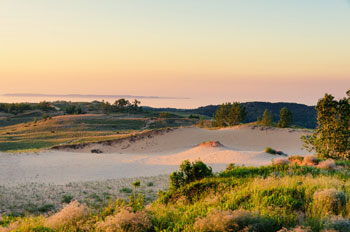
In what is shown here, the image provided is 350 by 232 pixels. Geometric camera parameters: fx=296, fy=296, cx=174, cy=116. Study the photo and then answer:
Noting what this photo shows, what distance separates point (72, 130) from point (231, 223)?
163 feet

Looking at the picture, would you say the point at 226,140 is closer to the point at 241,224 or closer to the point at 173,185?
the point at 173,185

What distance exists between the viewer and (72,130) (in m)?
51.2

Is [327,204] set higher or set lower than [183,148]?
higher

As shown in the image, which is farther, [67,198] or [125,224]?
[67,198]

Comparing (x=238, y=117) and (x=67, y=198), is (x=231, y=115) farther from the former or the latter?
(x=67, y=198)

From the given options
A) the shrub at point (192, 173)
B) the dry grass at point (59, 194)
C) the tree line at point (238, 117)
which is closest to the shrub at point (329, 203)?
the shrub at point (192, 173)

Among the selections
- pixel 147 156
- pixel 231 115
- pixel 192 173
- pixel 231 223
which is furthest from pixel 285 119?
pixel 231 223

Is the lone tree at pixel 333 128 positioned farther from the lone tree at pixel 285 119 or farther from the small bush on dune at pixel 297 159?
the lone tree at pixel 285 119

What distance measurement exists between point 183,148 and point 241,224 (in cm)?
2921

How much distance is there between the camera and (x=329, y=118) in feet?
65.3

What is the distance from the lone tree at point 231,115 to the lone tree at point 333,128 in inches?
1524

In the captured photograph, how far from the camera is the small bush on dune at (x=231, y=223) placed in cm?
530

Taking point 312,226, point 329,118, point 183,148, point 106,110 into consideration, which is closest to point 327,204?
point 312,226

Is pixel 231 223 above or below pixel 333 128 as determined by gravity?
Result: below
